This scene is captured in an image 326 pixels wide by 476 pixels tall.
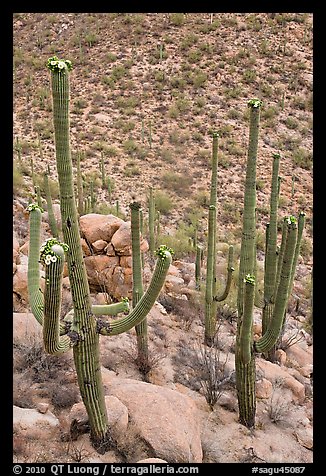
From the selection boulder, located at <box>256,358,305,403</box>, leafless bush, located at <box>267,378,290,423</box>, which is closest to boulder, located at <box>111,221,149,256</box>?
boulder, located at <box>256,358,305,403</box>

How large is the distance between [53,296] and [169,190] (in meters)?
14.7

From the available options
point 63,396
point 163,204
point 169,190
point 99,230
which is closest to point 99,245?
point 99,230

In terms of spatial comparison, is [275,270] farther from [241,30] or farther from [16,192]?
[241,30]

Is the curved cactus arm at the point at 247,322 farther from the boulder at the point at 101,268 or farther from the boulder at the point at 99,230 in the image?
the boulder at the point at 99,230

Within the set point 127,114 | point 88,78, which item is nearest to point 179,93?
point 127,114

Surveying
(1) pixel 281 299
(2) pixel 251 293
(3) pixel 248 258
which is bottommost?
(1) pixel 281 299

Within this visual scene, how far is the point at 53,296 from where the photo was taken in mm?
3646

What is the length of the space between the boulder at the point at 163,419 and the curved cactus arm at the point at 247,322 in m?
0.93

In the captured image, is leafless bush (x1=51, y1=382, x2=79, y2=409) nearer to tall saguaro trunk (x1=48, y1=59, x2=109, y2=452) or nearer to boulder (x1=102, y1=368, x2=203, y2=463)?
boulder (x1=102, y1=368, x2=203, y2=463)

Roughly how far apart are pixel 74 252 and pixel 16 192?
914cm

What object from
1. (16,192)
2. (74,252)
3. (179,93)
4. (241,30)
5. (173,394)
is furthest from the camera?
(241,30)

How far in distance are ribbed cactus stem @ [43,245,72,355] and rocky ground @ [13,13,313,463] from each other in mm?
1280

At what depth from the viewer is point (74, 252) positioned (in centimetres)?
412

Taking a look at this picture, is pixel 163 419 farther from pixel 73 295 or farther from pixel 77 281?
pixel 77 281
